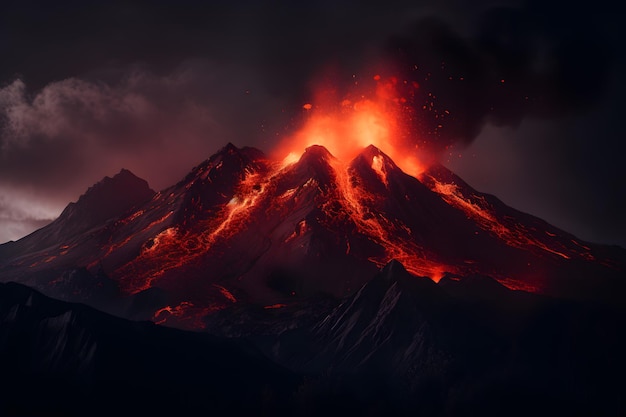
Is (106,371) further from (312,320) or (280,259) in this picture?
(280,259)

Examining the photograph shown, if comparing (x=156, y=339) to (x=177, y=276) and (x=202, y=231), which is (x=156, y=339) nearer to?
(x=177, y=276)

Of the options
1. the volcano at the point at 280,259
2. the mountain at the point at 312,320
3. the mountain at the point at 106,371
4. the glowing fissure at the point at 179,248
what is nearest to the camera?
the mountain at the point at 106,371

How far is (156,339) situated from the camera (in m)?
93.3

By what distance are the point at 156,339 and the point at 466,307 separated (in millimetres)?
46546

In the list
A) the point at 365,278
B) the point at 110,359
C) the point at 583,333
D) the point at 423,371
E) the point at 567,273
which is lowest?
the point at 110,359

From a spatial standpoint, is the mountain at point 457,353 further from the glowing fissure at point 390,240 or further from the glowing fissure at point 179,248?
the glowing fissure at point 179,248

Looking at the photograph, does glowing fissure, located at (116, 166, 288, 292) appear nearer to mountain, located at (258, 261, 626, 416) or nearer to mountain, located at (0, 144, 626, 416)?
mountain, located at (0, 144, 626, 416)

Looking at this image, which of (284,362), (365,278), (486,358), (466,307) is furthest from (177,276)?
(486,358)

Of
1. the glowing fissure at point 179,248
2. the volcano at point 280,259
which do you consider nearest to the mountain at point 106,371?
the volcano at point 280,259

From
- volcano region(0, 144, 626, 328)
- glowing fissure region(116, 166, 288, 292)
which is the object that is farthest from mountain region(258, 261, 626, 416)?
glowing fissure region(116, 166, 288, 292)

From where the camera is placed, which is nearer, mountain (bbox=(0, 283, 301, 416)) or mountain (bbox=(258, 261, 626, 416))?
mountain (bbox=(0, 283, 301, 416))

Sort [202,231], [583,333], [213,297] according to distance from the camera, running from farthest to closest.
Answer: [202,231] < [213,297] < [583,333]

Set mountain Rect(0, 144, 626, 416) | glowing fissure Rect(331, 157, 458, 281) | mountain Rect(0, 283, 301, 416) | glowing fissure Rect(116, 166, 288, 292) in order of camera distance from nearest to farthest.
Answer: mountain Rect(0, 283, 301, 416)
mountain Rect(0, 144, 626, 416)
glowing fissure Rect(116, 166, 288, 292)
glowing fissure Rect(331, 157, 458, 281)

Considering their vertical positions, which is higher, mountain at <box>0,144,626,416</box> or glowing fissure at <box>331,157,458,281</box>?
glowing fissure at <box>331,157,458,281</box>
